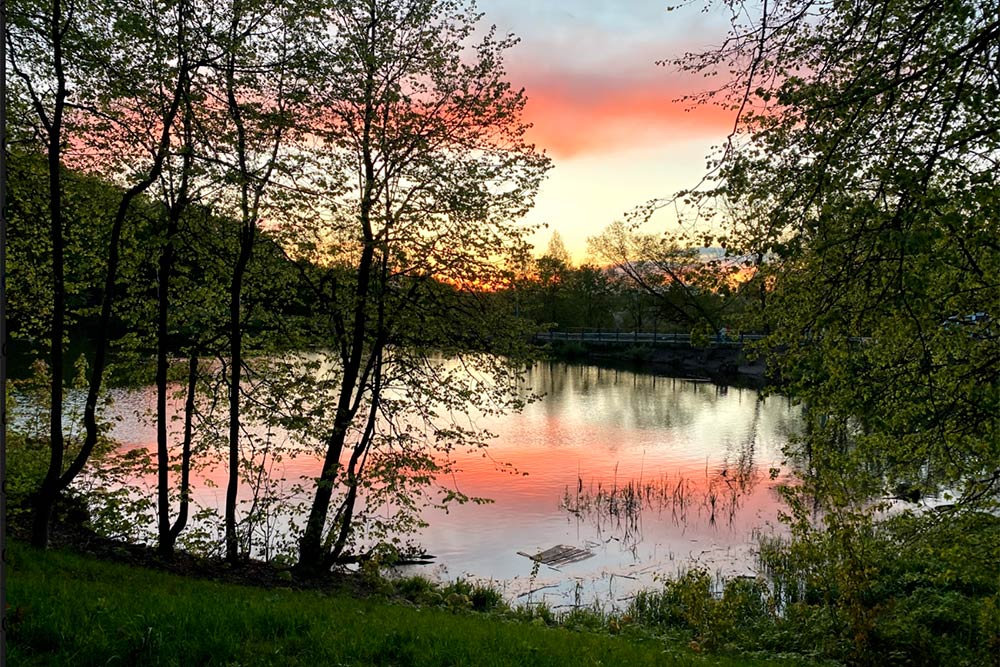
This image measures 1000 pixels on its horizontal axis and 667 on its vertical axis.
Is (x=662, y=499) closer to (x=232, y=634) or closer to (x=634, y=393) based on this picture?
(x=232, y=634)

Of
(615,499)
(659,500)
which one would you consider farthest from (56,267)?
(659,500)

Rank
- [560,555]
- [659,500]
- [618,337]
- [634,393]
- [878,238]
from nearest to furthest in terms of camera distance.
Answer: [878,238] → [560,555] → [659,500] → [634,393] → [618,337]

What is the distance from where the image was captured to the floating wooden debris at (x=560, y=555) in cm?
1716

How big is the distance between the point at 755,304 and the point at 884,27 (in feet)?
8.97

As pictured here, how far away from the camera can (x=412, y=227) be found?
13508 millimetres

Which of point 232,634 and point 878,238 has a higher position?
point 878,238

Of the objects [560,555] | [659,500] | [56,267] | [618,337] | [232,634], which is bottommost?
[560,555]

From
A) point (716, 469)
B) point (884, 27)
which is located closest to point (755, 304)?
point (884, 27)

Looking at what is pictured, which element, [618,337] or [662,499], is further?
[618,337]

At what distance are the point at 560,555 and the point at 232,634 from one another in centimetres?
1236

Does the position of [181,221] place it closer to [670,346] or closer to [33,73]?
[33,73]

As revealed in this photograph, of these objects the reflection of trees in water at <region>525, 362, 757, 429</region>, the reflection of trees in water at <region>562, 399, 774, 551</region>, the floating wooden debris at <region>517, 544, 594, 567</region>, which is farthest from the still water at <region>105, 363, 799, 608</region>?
the reflection of trees in water at <region>525, 362, 757, 429</region>

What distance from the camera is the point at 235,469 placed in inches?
502

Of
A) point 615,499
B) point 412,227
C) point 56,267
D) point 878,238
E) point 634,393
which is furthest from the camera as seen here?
point 634,393
